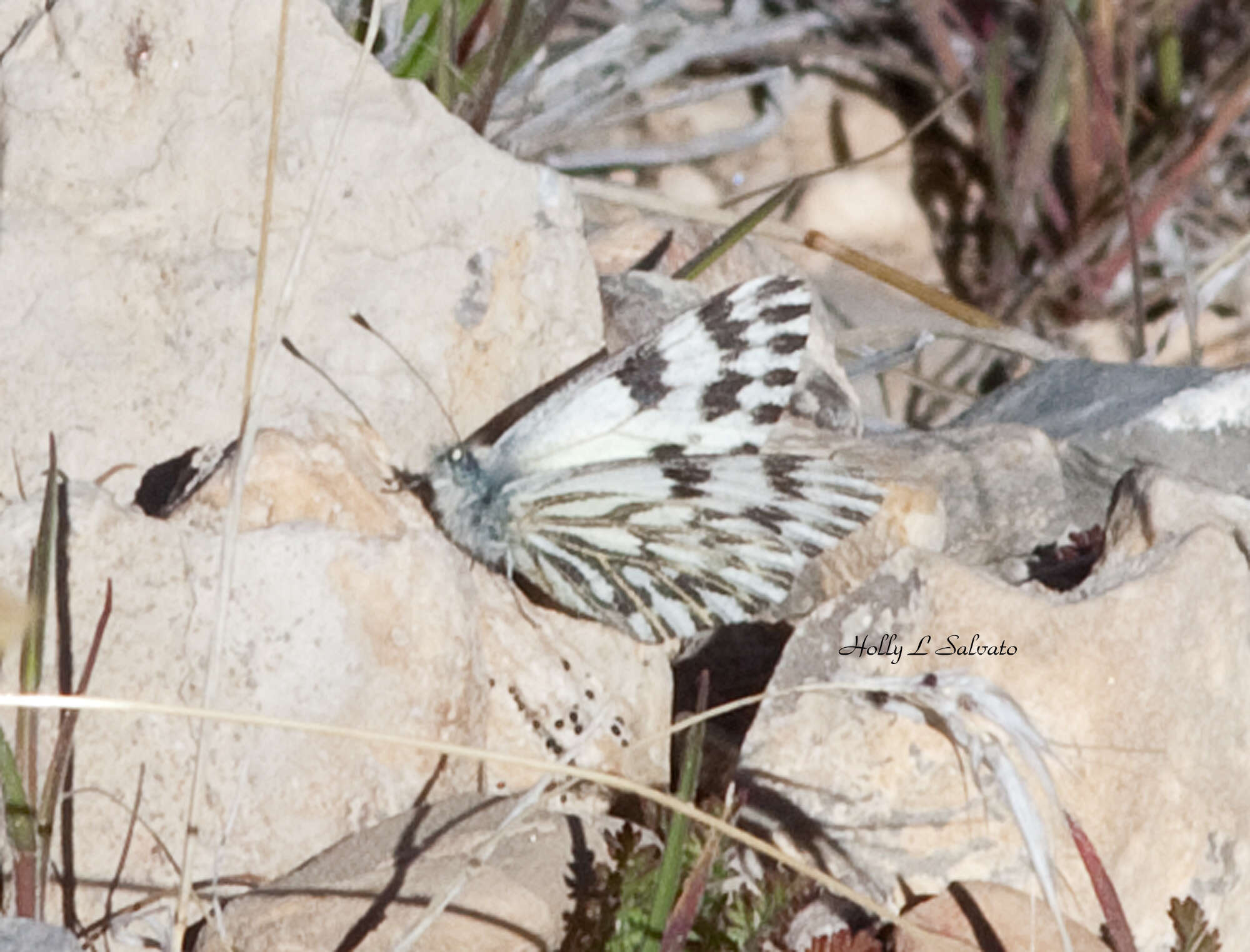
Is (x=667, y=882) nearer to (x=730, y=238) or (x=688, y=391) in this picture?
(x=688, y=391)

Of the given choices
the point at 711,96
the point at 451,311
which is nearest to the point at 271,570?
the point at 451,311

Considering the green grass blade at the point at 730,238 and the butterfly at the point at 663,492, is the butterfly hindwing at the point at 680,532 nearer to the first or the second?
the butterfly at the point at 663,492

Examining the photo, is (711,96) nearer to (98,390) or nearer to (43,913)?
(98,390)

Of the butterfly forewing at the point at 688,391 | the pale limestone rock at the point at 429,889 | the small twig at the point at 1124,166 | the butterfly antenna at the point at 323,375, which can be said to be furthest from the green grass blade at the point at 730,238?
the pale limestone rock at the point at 429,889

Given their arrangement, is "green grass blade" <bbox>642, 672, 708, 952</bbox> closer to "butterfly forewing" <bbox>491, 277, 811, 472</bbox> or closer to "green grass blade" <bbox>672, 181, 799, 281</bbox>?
"butterfly forewing" <bbox>491, 277, 811, 472</bbox>

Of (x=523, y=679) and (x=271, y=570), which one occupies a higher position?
(x=271, y=570)

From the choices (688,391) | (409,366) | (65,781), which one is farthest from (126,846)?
(688,391)
